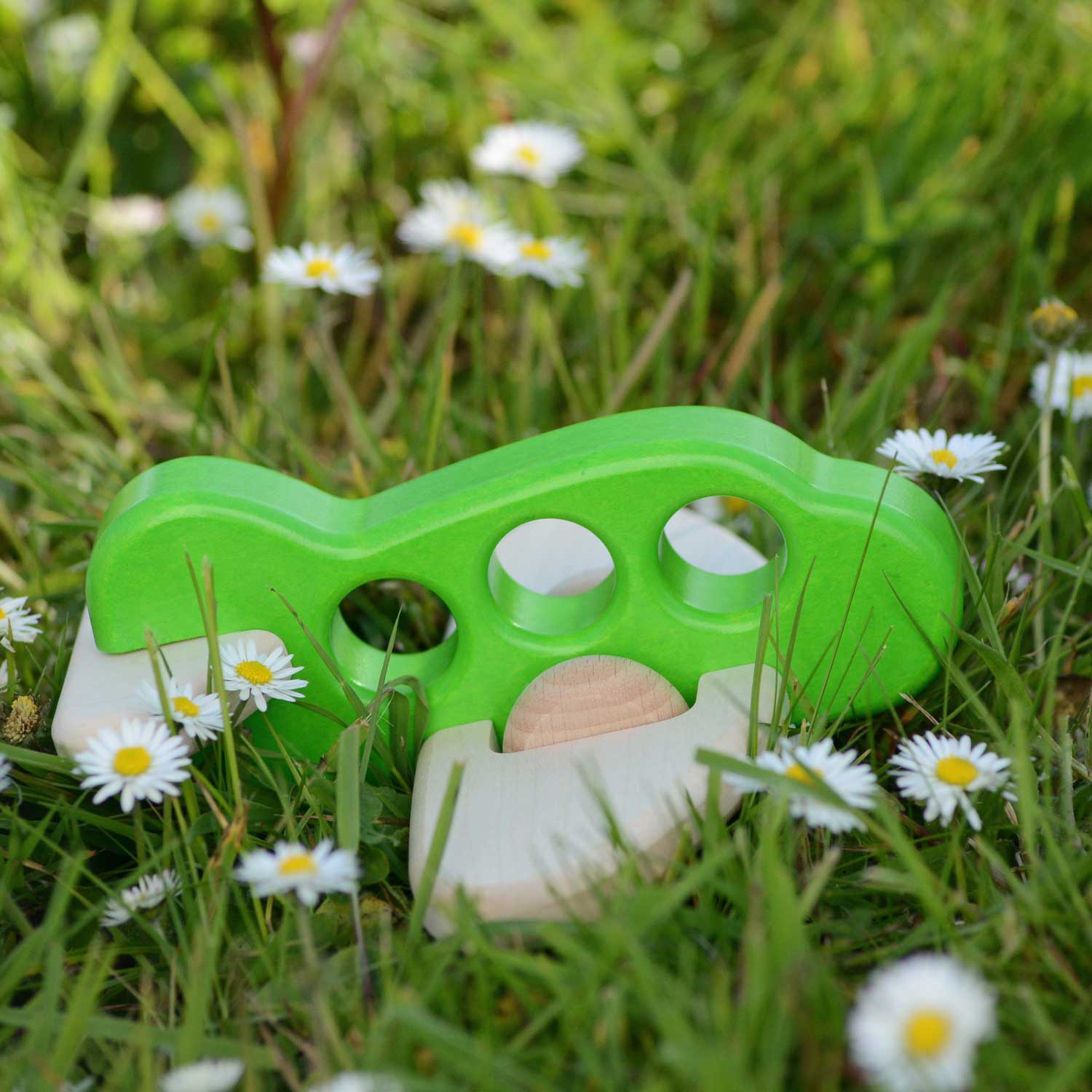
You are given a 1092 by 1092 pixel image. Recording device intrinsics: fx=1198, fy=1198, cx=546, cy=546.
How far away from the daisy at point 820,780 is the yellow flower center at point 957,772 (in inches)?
1.8

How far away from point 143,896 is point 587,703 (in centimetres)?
29

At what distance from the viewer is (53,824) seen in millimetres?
787

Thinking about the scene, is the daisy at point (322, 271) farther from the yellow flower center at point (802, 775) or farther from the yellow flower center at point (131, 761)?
the yellow flower center at point (802, 775)

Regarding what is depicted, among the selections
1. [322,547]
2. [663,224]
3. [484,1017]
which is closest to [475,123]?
[663,224]

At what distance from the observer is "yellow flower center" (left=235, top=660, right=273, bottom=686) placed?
29.5 inches

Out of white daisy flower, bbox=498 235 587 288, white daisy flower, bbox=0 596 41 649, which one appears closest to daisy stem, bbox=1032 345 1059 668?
white daisy flower, bbox=498 235 587 288

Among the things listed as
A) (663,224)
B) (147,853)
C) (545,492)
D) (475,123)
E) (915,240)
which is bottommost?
(147,853)

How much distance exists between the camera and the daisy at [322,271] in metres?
1.12

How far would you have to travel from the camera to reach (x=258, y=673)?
75 cm

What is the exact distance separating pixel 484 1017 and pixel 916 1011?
0.21 meters

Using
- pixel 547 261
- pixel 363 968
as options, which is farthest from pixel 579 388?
pixel 363 968

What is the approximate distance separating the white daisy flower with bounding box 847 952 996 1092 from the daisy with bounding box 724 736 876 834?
128mm

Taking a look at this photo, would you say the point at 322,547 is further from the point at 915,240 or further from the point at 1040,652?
the point at 915,240

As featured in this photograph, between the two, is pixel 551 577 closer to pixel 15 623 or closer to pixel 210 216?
pixel 15 623
